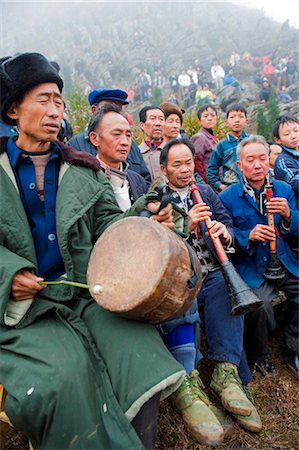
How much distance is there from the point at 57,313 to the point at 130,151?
8.12ft

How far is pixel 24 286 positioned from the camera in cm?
→ 182

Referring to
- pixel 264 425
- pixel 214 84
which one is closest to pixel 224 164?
pixel 264 425

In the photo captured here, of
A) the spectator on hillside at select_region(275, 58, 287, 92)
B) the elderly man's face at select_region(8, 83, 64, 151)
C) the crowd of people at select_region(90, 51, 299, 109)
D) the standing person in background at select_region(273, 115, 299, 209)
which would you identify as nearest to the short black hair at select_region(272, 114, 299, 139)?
the standing person in background at select_region(273, 115, 299, 209)

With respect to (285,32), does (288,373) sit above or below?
below

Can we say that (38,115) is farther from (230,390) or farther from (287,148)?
(287,148)

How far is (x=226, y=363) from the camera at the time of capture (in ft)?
8.68

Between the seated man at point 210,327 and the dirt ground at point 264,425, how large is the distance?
4.1 inches

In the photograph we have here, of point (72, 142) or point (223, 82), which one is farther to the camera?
point (223, 82)

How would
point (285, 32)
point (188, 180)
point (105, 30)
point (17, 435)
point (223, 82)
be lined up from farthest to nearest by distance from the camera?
point (105, 30), point (285, 32), point (223, 82), point (188, 180), point (17, 435)

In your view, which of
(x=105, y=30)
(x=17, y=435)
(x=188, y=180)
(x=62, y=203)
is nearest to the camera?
(x=62, y=203)

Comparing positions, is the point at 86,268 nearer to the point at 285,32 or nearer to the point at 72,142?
the point at 72,142

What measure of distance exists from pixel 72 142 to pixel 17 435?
2.35m

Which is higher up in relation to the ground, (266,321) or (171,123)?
(171,123)

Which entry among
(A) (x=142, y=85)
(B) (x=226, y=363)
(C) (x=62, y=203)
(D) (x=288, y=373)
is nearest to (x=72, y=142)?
(C) (x=62, y=203)
